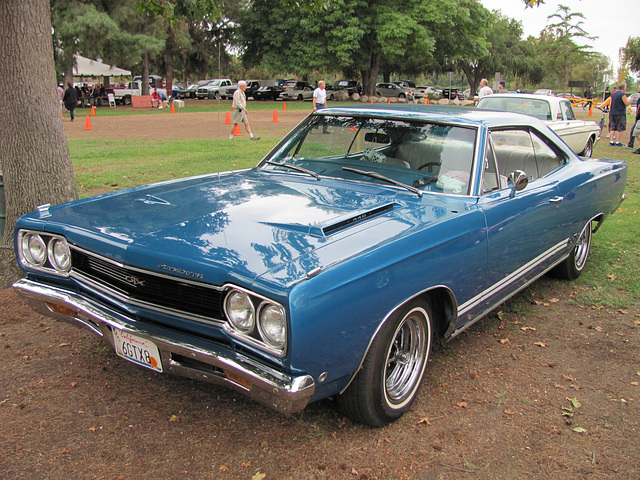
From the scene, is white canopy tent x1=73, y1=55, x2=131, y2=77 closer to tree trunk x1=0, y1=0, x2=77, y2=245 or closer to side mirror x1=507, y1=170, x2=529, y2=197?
tree trunk x1=0, y1=0, x2=77, y2=245

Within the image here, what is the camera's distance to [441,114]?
4.00 m

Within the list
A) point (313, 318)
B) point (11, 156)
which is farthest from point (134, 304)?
point (11, 156)

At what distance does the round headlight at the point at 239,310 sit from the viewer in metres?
2.40

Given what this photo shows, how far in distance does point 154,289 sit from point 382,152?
208cm

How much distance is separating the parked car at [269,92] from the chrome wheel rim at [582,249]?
132ft

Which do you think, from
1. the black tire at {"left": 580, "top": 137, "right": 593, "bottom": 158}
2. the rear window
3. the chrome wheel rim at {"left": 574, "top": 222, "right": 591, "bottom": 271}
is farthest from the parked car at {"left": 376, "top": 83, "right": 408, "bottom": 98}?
the chrome wheel rim at {"left": 574, "top": 222, "right": 591, "bottom": 271}

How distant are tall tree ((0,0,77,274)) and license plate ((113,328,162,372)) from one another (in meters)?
2.75

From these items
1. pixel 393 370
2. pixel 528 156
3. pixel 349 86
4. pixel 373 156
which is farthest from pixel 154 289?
pixel 349 86

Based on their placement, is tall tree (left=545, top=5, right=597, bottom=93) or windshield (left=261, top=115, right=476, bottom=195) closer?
windshield (left=261, top=115, right=476, bottom=195)

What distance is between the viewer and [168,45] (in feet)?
140

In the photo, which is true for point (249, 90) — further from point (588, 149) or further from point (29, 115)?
point (29, 115)

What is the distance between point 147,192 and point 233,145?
1060 cm

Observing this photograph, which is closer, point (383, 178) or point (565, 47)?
point (383, 178)

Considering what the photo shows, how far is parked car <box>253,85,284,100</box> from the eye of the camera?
4338 cm
